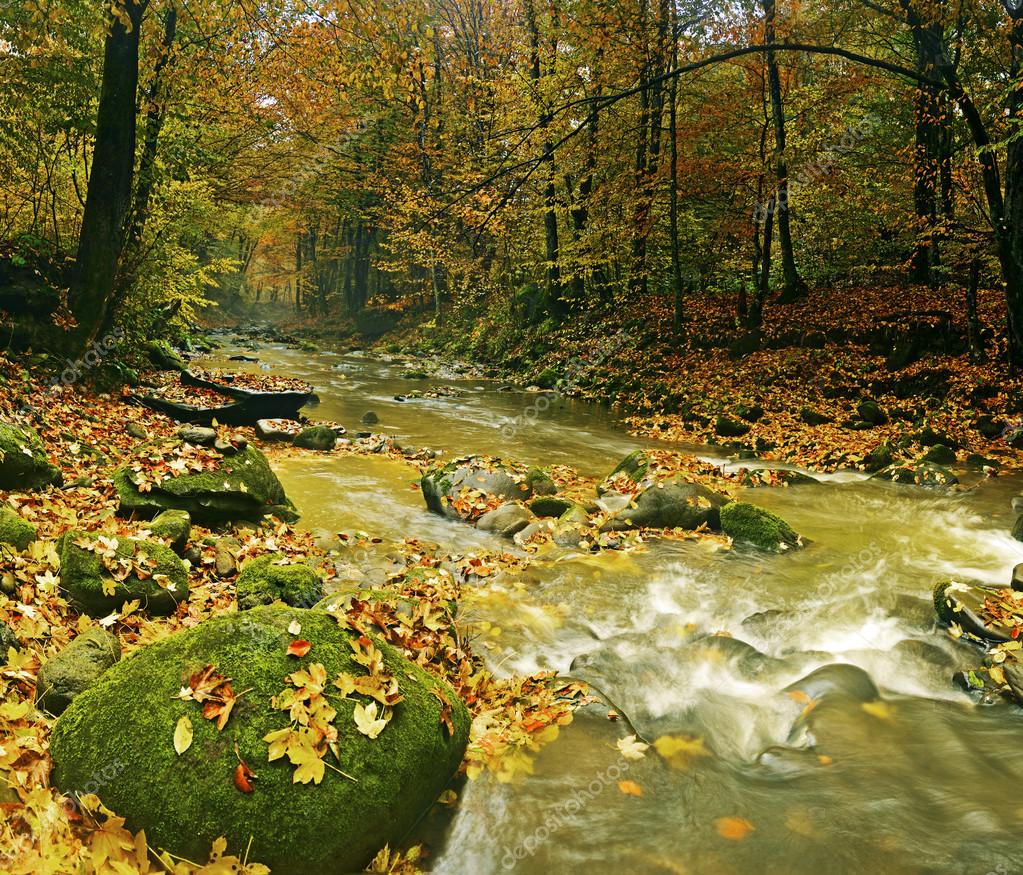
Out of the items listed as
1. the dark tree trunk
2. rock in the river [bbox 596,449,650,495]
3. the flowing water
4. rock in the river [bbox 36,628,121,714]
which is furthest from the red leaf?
the dark tree trunk

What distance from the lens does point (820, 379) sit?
45.9 ft

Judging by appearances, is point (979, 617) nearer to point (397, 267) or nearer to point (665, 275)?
point (665, 275)

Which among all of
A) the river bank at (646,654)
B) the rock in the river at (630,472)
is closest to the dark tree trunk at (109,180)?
the river bank at (646,654)

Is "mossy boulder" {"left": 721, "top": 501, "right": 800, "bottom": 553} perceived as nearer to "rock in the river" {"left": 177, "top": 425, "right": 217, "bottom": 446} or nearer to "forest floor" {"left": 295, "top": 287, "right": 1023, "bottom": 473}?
"forest floor" {"left": 295, "top": 287, "right": 1023, "bottom": 473}

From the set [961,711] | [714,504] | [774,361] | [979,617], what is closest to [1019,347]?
[774,361]

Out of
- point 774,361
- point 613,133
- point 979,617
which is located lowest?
point 979,617

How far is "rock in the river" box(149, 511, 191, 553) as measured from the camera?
527 centimetres

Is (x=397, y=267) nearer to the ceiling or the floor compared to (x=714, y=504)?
nearer to the ceiling

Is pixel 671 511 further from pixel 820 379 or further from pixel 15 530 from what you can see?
pixel 820 379

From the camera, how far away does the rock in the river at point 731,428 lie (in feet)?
43.5

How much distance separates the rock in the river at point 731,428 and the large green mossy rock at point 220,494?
9578 millimetres

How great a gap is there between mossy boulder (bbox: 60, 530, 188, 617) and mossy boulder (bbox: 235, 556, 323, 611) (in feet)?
1.54

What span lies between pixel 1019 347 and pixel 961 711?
32.7ft

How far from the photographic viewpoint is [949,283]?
15742mm
